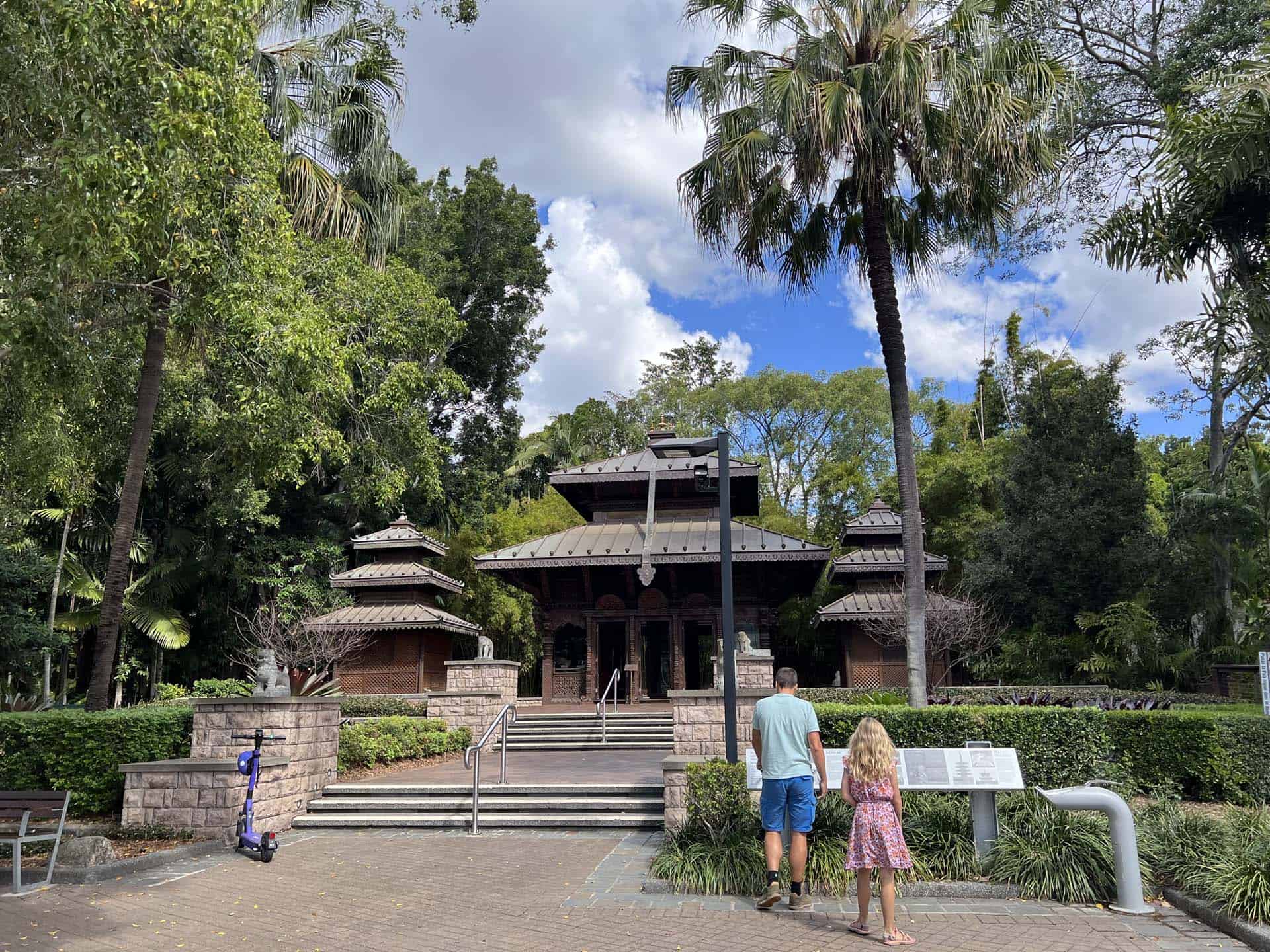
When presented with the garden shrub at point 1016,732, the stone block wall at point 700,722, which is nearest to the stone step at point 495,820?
the stone block wall at point 700,722

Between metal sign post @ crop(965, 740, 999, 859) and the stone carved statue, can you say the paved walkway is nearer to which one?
metal sign post @ crop(965, 740, 999, 859)

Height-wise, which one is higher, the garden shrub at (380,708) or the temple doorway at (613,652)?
the temple doorway at (613,652)

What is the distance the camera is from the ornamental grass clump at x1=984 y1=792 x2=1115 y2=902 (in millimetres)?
6879

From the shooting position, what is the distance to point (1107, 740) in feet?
32.5

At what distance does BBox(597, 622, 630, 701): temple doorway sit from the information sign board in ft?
51.2

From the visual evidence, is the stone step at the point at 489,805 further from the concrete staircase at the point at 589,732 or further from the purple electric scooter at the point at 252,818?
the concrete staircase at the point at 589,732

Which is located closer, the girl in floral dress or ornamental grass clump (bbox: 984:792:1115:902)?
the girl in floral dress

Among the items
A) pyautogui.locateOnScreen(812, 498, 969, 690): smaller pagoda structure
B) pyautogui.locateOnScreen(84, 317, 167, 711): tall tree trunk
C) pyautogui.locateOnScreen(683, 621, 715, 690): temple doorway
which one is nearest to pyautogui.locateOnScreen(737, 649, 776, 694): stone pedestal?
pyautogui.locateOnScreen(812, 498, 969, 690): smaller pagoda structure

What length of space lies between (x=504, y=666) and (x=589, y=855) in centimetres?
981

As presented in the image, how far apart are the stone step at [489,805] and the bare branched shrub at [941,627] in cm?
1066

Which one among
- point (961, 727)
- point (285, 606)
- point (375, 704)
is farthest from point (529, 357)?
point (961, 727)

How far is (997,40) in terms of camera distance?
11.2m

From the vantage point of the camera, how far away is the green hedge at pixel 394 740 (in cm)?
1290

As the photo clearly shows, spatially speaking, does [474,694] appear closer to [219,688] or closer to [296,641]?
[296,641]
